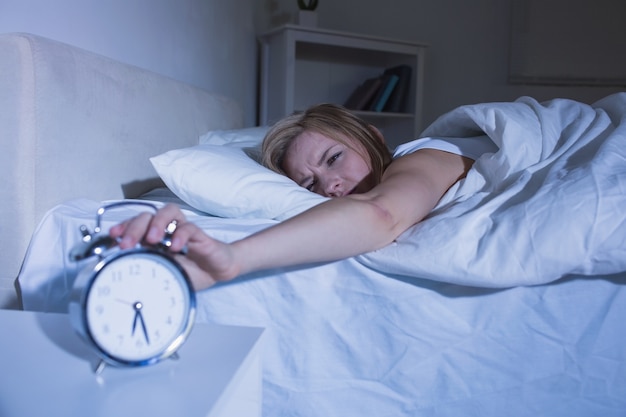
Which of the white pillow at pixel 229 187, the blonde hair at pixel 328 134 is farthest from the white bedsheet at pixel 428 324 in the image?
→ the blonde hair at pixel 328 134

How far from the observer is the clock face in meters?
0.51

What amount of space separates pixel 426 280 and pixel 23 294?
1.99 feet

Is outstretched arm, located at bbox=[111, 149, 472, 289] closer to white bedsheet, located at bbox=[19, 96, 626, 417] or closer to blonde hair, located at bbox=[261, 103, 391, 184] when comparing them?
white bedsheet, located at bbox=[19, 96, 626, 417]

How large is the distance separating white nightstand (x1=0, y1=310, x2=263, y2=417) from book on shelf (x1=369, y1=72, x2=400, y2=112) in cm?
237

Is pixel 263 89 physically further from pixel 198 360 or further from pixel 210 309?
pixel 198 360

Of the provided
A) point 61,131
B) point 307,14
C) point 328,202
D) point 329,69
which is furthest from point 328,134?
point 329,69

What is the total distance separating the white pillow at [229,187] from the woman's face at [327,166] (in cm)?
13

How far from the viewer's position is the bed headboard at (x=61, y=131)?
2.67 feet

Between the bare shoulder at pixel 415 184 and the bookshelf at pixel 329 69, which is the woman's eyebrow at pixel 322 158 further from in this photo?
the bookshelf at pixel 329 69

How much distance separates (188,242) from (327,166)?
0.64 meters

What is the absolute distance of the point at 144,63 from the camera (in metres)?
1.47

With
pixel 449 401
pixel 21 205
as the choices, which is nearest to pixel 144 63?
pixel 21 205

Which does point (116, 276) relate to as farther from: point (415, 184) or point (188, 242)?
point (415, 184)

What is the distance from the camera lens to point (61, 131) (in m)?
0.88
